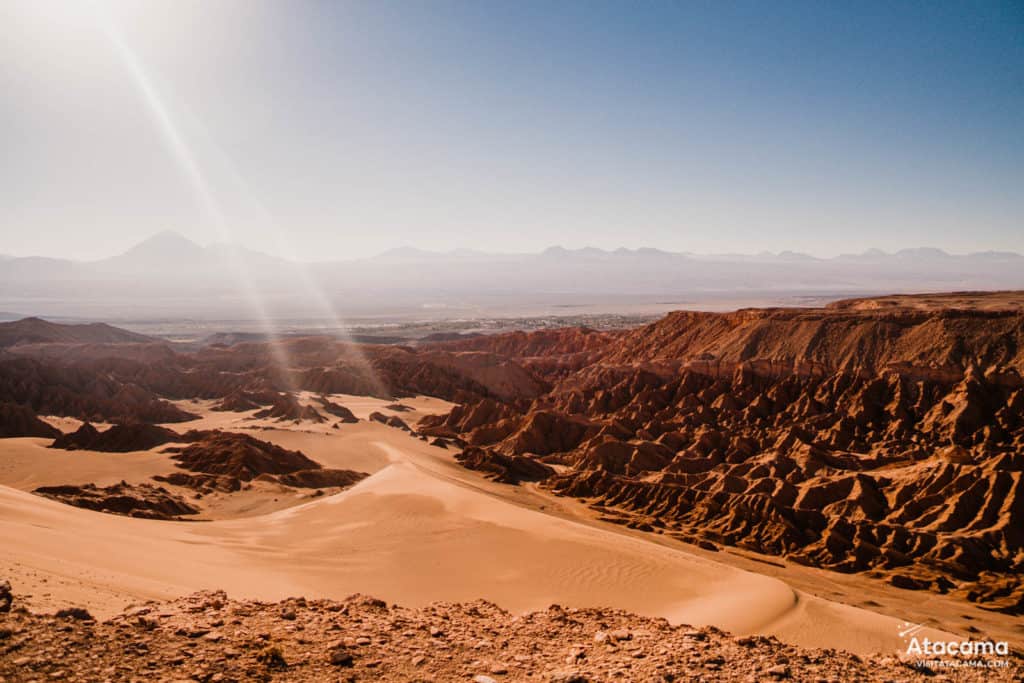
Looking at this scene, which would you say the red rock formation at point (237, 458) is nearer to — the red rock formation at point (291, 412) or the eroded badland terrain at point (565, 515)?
the eroded badland terrain at point (565, 515)

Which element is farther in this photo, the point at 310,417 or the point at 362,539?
the point at 310,417

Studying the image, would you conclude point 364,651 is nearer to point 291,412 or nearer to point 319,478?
point 319,478

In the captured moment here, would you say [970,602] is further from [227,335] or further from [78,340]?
[227,335]

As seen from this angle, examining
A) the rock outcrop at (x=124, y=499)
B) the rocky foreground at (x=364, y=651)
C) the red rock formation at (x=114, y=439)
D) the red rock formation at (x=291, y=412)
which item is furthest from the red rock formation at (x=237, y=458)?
the rocky foreground at (x=364, y=651)

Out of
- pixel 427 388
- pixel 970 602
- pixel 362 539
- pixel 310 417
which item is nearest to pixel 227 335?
pixel 427 388

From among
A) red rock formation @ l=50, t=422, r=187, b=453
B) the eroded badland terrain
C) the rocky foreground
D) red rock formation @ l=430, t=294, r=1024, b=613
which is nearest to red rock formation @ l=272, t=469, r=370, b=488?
the eroded badland terrain

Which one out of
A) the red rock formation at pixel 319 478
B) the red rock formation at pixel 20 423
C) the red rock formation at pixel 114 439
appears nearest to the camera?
the red rock formation at pixel 319 478

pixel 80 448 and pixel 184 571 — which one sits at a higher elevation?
pixel 184 571

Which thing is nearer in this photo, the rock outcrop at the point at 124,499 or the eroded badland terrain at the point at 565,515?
the eroded badland terrain at the point at 565,515
